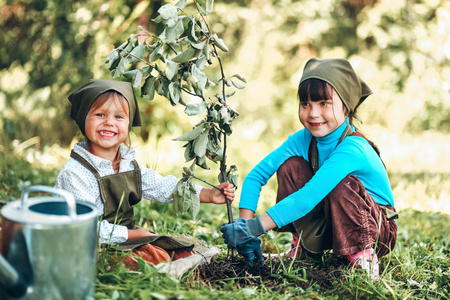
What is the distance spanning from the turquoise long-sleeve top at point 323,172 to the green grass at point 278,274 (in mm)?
277

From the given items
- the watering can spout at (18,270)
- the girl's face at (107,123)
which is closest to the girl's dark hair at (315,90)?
the girl's face at (107,123)

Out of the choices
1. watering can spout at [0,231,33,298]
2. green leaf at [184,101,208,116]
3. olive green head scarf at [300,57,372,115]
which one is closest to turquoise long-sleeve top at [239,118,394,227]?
olive green head scarf at [300,57,372,115]

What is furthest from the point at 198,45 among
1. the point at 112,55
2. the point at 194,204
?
the point at 194,204

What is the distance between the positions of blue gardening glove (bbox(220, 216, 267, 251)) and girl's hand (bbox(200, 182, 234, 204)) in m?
0.15

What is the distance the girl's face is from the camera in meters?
2.07

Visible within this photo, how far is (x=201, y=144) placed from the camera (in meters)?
1.90

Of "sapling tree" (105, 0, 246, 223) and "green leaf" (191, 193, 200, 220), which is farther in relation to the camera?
"green leaf" (191, 193, 200, 220)

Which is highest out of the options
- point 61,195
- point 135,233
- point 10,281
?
point 61,195

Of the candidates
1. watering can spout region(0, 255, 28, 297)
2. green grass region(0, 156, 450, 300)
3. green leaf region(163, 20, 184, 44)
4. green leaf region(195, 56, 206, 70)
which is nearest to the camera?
watering can spout region(0, 255, 28, 297)

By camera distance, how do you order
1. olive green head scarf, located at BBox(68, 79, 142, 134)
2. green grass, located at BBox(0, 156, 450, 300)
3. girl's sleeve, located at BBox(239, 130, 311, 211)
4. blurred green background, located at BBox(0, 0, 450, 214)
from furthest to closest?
blurred green background, located at BBox(0, 0, 450, 214)
girl's sleeve, located at BBox(239, 130, 311, 211)
olive green head scarf, located at BBox(68, 79, 142, 134)
green grass, located at BBox(0, 156, 450, 300)

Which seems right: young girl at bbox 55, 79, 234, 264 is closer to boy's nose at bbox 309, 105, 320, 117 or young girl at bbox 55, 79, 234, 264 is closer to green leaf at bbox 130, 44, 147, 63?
green leaf at bbox 130, 44, 147, 63

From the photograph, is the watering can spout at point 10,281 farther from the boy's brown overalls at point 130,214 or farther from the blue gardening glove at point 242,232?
the blue gardening glove at point 242,232

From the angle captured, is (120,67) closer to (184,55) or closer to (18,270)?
(184,55)

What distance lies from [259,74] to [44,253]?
5991mm
